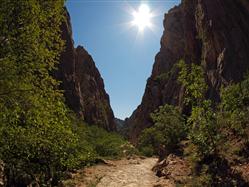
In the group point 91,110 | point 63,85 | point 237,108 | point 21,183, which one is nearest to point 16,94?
point 21,183

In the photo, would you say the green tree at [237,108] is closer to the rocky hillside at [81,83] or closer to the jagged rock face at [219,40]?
the jagged rock face at [219,40]

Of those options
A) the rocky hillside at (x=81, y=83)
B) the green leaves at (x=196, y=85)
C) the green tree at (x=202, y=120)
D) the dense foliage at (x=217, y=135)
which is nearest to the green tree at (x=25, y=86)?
the dense foliage at (x=217, y=135)

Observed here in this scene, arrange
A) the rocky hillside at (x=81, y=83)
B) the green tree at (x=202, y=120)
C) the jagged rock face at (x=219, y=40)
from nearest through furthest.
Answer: the green tree at (x=202, y=120) → the jagged rock face at (x=219, y=40) → the rocky hillside at (x=81, y=83)

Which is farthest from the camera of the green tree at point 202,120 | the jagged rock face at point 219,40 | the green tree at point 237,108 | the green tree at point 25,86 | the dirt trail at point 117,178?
the jagged rock face at point 219,40

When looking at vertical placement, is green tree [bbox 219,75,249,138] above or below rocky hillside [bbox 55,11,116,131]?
below

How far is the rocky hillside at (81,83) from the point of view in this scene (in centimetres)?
5616

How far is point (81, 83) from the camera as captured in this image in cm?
8425

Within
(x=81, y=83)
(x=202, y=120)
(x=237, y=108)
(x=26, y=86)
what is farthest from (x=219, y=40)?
(x=81, y=83)

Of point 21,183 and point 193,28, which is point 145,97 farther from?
point 21,183

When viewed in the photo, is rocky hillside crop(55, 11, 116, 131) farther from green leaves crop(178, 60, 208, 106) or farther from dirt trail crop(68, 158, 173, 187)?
green leaves crop(178, 60, 208, 106)

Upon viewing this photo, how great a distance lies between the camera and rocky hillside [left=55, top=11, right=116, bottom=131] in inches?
2211

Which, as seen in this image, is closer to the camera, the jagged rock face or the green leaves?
the green leaves

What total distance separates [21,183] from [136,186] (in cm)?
597

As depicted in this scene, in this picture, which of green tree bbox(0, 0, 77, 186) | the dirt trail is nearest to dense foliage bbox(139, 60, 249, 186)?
the dirt trail
